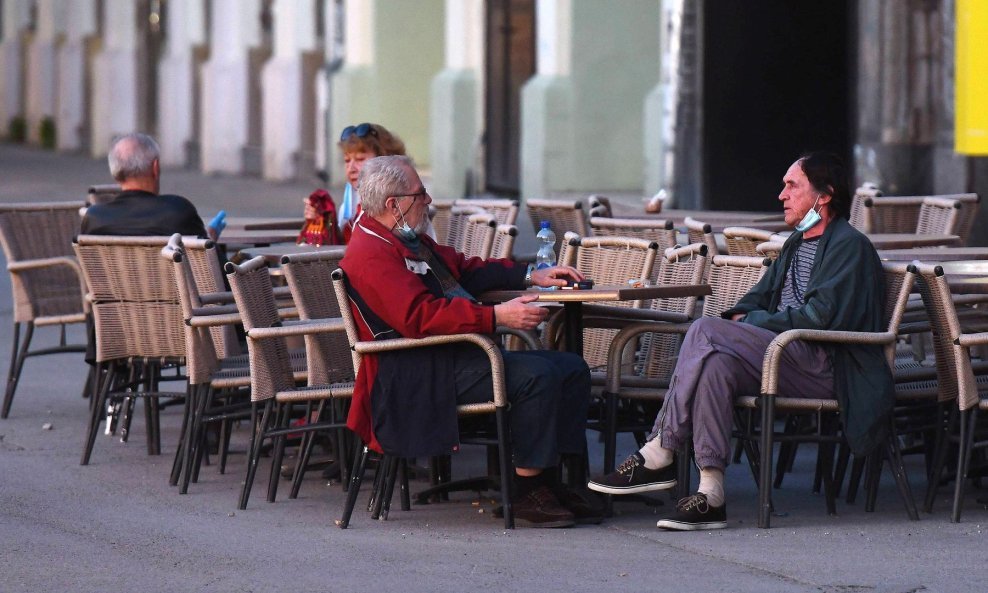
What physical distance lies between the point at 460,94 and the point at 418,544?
1628 centimetres

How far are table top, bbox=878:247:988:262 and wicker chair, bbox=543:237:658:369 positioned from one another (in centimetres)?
96

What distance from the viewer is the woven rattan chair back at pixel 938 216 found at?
9547 millimetres

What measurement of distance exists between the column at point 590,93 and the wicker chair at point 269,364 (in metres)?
12.7

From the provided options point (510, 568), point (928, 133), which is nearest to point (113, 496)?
point (510, 568)

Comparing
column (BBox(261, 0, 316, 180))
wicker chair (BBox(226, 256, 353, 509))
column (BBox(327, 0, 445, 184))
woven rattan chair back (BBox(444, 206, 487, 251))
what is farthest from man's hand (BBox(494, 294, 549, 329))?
column (BBox(261, 0, 316, 180))

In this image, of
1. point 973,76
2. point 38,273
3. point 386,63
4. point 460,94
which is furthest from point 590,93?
point 38,273

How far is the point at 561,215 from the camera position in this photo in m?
10.3

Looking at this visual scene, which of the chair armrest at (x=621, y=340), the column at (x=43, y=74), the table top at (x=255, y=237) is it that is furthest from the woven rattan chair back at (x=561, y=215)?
the column at (x=43, y=74)

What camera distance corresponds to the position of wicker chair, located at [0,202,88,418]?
377 inches

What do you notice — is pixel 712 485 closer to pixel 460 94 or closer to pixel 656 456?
pixel 656 456

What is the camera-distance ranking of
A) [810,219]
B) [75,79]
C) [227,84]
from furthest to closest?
1. [75,79]
2. [227,84]
3. [810,219]

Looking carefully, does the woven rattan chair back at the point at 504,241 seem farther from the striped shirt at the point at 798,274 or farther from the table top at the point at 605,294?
the striped shirt at the point at 798,274

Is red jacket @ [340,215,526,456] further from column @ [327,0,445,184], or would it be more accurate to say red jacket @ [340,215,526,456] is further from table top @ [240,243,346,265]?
column @ [327,0,445,184]

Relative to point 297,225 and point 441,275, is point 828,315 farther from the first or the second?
point 297,225
